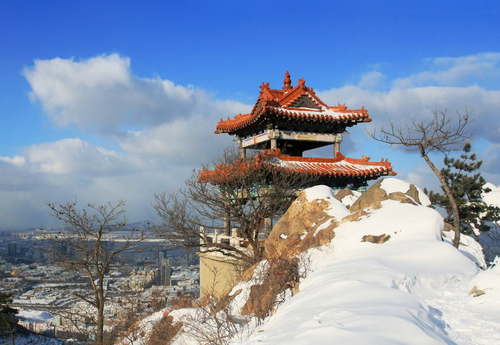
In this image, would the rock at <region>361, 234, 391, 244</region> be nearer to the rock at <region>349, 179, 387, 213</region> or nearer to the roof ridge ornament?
the rock at <region>349, 179, 387, 213</region>

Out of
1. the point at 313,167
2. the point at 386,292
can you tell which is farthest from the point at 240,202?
the point at 386,292

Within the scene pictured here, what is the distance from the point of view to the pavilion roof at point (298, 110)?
680 inches

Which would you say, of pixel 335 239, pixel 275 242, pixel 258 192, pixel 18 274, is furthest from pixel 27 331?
pixel 335 239

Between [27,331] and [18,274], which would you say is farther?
[18,274]

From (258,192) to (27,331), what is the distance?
822 inches

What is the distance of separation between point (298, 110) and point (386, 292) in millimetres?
12819

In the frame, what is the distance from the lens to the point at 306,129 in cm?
1845

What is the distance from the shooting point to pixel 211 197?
17109mm

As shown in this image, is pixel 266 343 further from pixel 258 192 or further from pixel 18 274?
pixel 18 274

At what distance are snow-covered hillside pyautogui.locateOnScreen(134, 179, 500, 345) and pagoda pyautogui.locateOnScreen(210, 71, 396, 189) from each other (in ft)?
21.4

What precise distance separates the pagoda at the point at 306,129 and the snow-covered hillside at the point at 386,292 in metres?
6.51

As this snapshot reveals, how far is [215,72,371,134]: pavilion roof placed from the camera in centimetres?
1728

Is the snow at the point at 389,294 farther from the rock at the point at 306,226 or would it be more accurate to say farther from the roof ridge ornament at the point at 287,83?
the roof ridge ornament at the point at 287,83

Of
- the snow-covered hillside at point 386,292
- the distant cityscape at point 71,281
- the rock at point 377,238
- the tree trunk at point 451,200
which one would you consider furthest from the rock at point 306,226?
the distant cityscape at point 71,281
